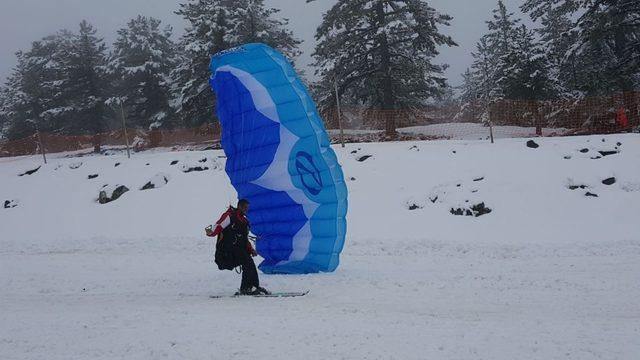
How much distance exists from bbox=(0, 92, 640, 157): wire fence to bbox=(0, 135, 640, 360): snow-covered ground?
3810mm

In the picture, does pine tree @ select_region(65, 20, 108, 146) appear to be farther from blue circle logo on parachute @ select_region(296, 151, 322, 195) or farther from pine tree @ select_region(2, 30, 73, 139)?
blue circle logo on parachute @ select_region(296, 151, 322, 195)

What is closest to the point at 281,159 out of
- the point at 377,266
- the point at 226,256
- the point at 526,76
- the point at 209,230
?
the point at 209,230

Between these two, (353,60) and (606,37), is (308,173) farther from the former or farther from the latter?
(606,37)

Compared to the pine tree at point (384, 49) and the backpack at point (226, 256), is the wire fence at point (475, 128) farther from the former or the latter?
the backpack at point (226, 256)

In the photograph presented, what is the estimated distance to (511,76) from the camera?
22.7 m

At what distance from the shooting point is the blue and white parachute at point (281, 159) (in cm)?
774

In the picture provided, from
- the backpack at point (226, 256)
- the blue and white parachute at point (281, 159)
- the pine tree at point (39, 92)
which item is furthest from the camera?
the pine tree at point (39, 92)

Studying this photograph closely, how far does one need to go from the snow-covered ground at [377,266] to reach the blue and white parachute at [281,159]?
0.59m

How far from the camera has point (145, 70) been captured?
3014 cm

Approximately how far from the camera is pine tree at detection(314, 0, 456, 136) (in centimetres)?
2155

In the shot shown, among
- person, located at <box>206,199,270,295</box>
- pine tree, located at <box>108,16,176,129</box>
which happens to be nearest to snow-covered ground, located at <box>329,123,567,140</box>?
pine tree, located at <box>108,16,176,129</box>

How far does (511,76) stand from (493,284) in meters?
18.3

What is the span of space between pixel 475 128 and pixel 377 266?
19.0 metres

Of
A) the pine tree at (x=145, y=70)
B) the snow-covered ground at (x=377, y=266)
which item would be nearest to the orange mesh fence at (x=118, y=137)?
the pine tree at (x=145, y=70)
